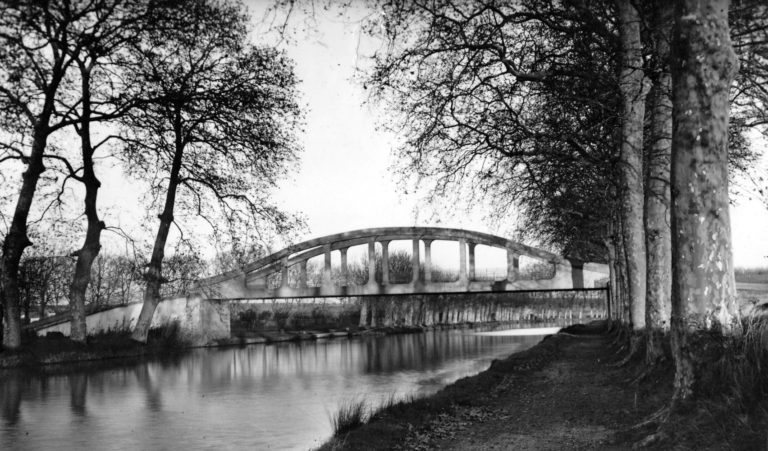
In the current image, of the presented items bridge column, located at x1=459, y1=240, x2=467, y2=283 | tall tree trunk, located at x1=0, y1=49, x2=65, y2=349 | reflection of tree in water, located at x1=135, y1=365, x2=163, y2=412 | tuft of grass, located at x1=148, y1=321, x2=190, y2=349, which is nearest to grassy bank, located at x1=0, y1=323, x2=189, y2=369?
tuft of grass, located at x1=148, y1=321, x2=190, y2=349

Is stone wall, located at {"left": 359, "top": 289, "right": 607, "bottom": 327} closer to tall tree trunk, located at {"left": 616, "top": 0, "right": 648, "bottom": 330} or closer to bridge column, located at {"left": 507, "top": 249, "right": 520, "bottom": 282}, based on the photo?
bridge column, located at {"left": 507, "top": 249, "right": 520, "bottom": 282}

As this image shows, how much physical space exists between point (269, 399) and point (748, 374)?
13.3 meters

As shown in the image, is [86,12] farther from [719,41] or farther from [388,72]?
[719,41]

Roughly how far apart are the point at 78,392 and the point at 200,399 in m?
3.31

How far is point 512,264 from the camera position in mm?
55719

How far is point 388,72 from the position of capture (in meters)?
12.0

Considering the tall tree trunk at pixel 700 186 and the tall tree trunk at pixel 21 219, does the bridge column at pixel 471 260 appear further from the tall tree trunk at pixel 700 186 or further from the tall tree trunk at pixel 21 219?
the tall tree trunk at pixel 700 186

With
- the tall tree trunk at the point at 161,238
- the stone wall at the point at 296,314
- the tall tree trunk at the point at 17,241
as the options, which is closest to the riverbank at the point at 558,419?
the tall tree trunk at the point at 17,241

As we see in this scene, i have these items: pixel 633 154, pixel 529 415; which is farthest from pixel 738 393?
pixel 633 154

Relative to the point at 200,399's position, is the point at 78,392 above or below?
above

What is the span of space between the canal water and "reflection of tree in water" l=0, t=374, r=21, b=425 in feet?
0.07

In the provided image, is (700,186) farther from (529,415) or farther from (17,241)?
(17,241)

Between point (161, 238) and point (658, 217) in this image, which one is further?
point (161, 238)

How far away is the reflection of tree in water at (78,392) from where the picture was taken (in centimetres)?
1457
